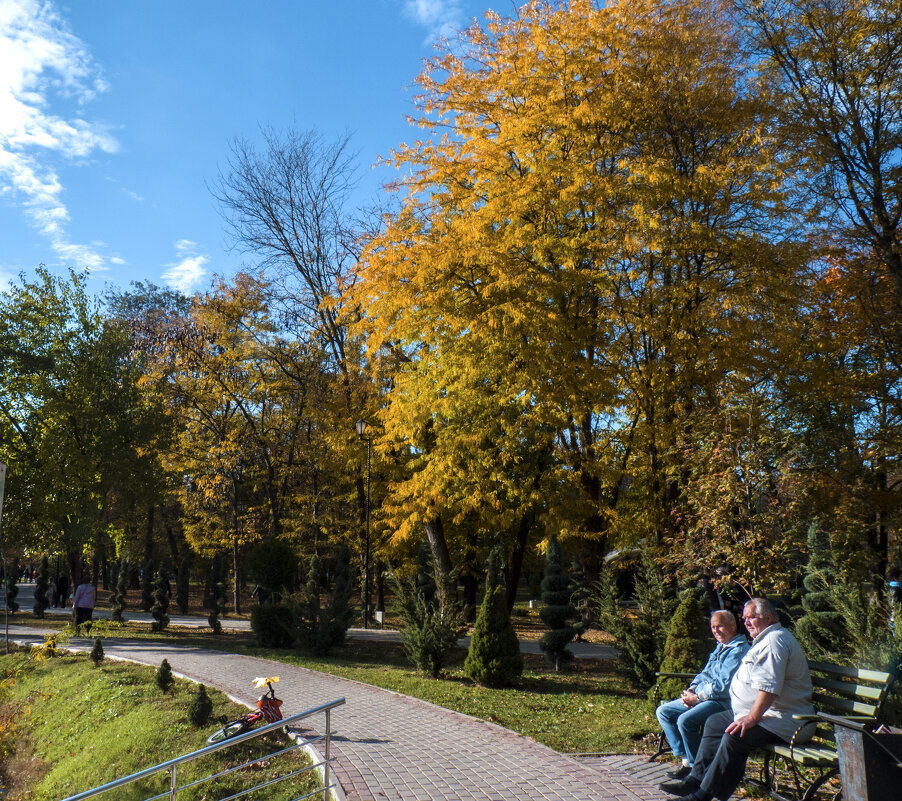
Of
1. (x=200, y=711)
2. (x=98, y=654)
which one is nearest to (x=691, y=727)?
(x=200, y=711)

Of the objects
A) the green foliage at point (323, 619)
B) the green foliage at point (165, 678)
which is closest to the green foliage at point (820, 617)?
the green foliage at point (323, 619)

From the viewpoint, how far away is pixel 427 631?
12.3 metres

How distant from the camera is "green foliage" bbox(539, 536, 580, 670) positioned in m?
13.6

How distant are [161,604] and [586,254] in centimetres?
1637

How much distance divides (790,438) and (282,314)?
72.6 ft

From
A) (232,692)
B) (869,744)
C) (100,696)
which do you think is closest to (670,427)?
(232,692)

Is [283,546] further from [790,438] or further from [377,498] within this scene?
[790,438]

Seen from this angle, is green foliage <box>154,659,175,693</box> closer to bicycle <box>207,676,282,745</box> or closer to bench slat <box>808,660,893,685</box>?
bicycle <box>207,676,282,745</box>

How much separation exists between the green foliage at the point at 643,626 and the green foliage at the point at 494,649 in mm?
1536

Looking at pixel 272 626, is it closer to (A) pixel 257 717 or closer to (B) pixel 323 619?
(B) pixel 323 619

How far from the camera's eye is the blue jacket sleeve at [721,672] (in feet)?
20.7

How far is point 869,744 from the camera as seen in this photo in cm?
373

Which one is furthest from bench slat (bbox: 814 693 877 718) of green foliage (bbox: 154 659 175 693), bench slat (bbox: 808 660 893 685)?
green foliage (bbox: 154 659 175 693)

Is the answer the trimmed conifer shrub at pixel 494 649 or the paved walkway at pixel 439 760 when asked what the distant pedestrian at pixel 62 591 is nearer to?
the paved walkway at pixel 439 760
